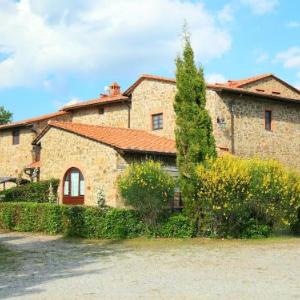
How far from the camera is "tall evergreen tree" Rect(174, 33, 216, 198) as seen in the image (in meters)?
17.7

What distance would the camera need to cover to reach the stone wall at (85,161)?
2042 centimetres

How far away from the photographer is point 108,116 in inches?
1129

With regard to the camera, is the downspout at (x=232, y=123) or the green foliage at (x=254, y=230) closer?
the green foliage at (x=254, y=230)

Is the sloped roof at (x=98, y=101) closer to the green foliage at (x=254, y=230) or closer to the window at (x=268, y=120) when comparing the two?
the window at (x=268, y=120)

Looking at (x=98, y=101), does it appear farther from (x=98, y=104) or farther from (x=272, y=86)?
(x=272, y=86)

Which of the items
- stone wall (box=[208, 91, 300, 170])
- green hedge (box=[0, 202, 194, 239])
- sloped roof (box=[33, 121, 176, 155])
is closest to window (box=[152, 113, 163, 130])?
sloped roof (box=[33, 121, 176, 155])

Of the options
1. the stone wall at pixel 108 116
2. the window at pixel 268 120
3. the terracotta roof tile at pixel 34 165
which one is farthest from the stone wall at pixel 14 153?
the window at pixel 268 120

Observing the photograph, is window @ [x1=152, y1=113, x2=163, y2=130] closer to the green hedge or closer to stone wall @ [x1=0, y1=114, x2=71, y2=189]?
stone wall @ [x1=0, y1=114, x2=71, y2=189]

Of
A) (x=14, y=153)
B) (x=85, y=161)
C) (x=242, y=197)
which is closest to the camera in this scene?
(x=242, y=197)

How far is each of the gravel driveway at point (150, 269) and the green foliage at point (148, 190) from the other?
1.28 metres

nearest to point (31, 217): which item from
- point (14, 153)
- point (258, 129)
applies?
point (258, 129)

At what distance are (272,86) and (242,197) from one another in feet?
43.2

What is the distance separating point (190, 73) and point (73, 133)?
662 centimetres

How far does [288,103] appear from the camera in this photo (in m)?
26.7
